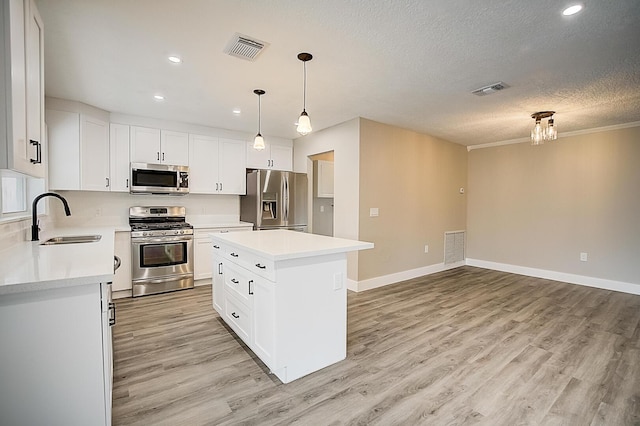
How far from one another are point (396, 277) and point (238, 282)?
291 centimetres

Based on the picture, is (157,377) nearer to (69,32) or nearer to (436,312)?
(69,32)

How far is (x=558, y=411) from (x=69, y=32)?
13.6 ft

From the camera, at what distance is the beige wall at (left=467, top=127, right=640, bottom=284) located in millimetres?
4293

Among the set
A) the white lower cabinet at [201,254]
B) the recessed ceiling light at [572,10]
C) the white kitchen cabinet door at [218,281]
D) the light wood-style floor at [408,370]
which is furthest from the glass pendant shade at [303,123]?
the white lower cabinet at [201,254]

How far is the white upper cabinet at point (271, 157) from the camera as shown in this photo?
16.7 feet

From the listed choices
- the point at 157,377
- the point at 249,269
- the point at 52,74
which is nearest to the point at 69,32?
the point at 52,74

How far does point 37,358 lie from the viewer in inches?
50.3

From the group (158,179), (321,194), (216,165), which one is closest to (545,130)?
(321,194)

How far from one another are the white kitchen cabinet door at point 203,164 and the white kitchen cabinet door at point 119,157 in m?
0.82

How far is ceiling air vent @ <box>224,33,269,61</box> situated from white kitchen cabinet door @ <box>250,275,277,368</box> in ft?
5.80

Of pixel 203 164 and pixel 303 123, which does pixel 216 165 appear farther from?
pixel 303 123

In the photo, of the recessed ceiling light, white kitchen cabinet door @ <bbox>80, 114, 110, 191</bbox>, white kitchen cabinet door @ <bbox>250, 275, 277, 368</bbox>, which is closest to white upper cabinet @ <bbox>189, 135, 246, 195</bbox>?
white kitchen cabinet door @ <bbox>80, 114, 110, 191</bbox>

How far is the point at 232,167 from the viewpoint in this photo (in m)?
4.91

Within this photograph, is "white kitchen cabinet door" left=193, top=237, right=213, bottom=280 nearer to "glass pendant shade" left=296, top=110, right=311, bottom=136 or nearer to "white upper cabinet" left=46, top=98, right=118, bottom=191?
"white upper cabinet" left=46, top=98, right=118, bottom=191
